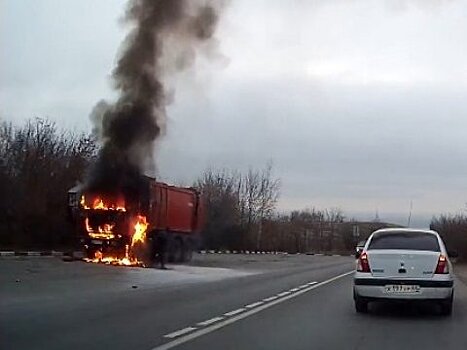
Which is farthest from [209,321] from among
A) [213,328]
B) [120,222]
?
[120,222]

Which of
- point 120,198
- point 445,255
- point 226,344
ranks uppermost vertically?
point 120,198

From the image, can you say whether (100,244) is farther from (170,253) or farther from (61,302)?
(61,302)

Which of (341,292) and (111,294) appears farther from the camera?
(341,292)

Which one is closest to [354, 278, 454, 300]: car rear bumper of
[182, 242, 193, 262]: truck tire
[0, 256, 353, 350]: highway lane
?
[0, 256, 353, 350]: highway lane

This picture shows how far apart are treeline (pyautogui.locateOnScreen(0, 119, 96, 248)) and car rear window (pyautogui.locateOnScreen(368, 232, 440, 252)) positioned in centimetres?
2589

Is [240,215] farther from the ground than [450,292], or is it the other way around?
Answer: [240,215]

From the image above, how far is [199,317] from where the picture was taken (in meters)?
14.8

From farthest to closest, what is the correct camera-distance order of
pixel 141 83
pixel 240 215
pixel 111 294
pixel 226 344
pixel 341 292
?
pixel 240 215
pixel 141 83
pixel 341 292
pixel 111 294
pixel 226 344

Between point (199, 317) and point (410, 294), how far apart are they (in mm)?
3755

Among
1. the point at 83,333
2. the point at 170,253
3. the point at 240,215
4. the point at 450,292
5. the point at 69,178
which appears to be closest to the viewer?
the point at 83,333

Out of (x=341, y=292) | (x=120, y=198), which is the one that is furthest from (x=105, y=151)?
(x=341, y=292)

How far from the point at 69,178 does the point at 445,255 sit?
3370cm

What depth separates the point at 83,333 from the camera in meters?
12.1

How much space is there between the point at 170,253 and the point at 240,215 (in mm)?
48346
